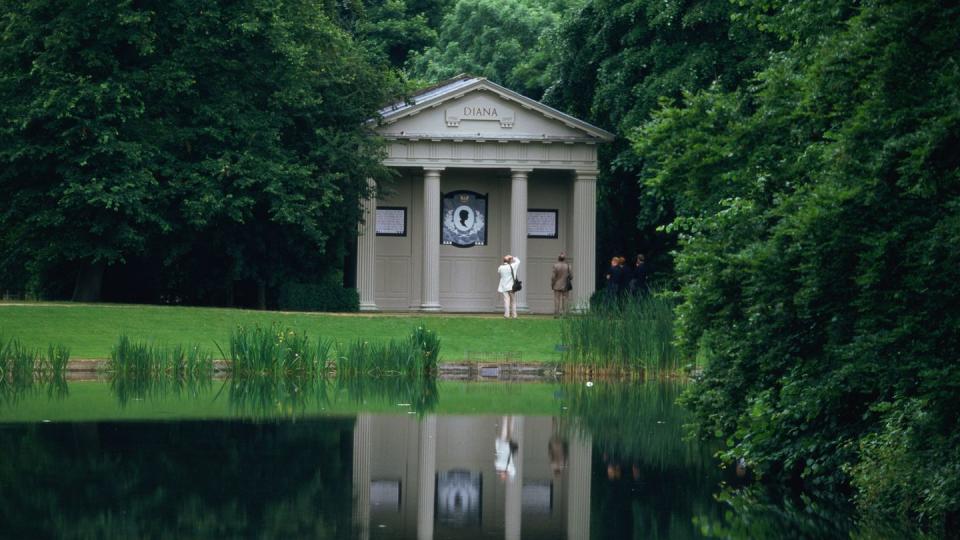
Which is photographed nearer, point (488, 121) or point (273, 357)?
point (273, 357)

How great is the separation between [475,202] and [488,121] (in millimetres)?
3092

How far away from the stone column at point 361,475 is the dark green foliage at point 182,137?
57.8 feet

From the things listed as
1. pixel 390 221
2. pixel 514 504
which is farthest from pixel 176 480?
pixel 390 221

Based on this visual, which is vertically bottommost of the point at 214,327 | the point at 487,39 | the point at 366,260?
the point at 214,327

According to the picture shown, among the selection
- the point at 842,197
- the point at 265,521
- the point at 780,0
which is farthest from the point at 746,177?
the point at 265,521

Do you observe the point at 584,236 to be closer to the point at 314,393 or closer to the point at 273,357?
the point at 273,357

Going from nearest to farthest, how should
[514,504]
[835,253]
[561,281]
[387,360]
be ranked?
1. [835,253]
2. [514,504]
3. [387,360]
4. [561,281]

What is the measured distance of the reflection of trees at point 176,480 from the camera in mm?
11625

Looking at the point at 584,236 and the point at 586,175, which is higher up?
the point at 586,175

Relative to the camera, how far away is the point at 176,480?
1422 cm

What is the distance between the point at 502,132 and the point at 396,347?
52.9 ft

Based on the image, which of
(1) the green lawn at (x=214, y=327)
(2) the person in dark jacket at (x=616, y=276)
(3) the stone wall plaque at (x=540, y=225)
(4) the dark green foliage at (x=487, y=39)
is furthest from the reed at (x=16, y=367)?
(4) the dark green foliage at (x=487, y=39)

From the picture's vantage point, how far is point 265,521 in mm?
11930

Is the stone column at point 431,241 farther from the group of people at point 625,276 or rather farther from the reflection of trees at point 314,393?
the reflection of trees at point 314,393
